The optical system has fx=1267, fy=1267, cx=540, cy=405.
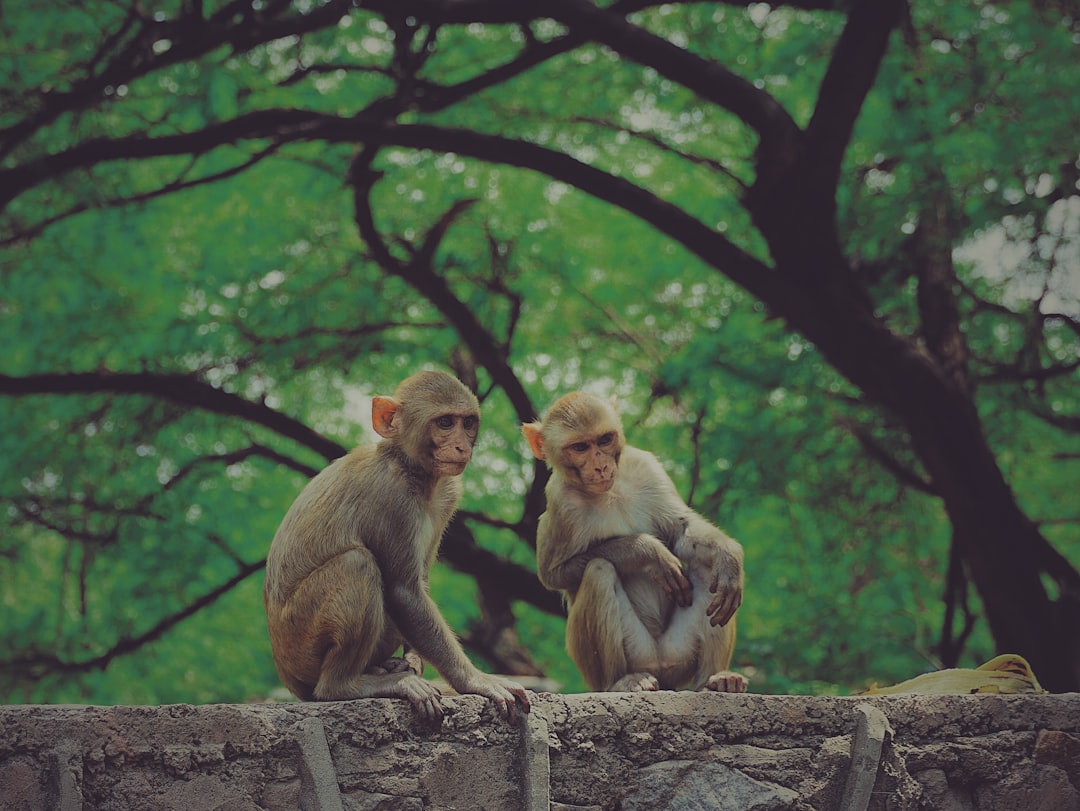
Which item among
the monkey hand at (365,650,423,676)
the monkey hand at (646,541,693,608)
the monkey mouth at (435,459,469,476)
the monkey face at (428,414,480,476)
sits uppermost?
the monkey face at (428,414,480,476)

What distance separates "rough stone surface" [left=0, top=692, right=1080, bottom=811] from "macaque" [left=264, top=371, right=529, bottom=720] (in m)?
0.18

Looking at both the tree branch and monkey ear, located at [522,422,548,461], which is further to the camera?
the tree branch

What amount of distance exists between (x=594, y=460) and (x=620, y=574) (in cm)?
52

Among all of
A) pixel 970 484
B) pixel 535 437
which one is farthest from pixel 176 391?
pixel 970 484

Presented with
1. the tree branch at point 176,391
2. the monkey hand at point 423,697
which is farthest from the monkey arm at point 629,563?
the tree branch at point 176,391

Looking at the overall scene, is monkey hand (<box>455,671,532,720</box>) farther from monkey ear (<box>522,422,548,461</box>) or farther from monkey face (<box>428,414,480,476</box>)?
monkey ear (<box>522,422,548,461</box>)

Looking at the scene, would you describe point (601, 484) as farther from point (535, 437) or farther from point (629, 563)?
point (535, 437)

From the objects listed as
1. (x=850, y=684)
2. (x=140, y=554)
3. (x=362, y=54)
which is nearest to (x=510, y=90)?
(x=362, y=54)

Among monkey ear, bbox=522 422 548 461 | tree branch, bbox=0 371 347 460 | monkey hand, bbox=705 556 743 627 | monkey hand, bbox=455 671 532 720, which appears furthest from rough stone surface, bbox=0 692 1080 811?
tree branch, bbox=0 371 347 460

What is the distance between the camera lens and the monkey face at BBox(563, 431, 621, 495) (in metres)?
5.07

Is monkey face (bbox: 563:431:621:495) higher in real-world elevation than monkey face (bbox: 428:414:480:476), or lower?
higher

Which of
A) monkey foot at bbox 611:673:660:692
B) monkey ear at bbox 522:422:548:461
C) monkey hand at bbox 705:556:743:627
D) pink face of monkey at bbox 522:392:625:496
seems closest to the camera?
monkey foot at bbox 611:673:660:692

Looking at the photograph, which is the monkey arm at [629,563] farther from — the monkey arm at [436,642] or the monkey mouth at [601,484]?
the monkey arm at [436,642]

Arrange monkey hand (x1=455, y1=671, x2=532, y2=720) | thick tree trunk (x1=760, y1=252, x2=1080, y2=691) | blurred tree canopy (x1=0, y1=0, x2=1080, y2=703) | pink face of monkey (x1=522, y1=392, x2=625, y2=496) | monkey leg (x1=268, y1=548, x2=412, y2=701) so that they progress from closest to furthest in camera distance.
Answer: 1. monkey hand (x1=455, y1=671, x2=532, y2=720)
2. monkey leg (x1=268, y1=548, x2=412, y2=701)
3. pink face of monkey (x1=522, y1=392, x2=625, y2=496)
4. thick tree trunk (x1=760, y1=252, x2=1080, y2=691)
5. blurred tree canopy (x1=0, y1=0, x2=1080, y2=703)
